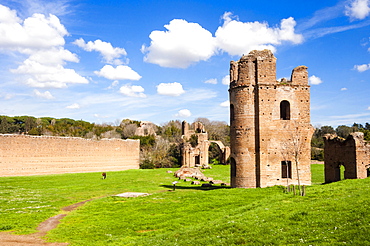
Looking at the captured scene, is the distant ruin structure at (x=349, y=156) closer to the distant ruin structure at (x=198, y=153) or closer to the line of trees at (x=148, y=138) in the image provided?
the distant ruin structure at (x=198, y=153)

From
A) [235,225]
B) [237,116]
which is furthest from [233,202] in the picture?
[237,116]

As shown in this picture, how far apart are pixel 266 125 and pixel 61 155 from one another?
28.3 m

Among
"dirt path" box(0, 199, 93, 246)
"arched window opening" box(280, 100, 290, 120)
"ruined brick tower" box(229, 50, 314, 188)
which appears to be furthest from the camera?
"arched window opening" box(280, 100, 290, 120)

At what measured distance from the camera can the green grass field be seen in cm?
876

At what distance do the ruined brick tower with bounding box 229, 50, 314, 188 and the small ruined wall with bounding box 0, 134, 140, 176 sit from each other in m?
25.3

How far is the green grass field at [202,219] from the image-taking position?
28.7ft

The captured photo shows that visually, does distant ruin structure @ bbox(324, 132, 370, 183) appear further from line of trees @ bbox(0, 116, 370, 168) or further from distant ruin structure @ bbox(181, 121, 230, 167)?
distant ruin structure @ bbox(181, 121, 230, 167)

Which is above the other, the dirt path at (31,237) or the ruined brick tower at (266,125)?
the ruined brick tower at (266,125)

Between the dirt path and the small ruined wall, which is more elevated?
the small ruined wall

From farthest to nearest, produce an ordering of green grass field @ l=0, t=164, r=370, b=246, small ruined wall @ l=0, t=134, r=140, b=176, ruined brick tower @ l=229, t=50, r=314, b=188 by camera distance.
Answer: small ruined wall @ l=0, t=134, r=140, b=176
ruined brick tower @ l=229, t=50, r=314, b=188
green grass field @ l=0, t=164, r=370, b=246

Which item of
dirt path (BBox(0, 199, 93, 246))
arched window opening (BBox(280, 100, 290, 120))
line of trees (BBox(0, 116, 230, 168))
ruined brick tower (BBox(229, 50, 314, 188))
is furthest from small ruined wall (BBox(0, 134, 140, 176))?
arched window opening (BBox(280, 100, 290, 120))

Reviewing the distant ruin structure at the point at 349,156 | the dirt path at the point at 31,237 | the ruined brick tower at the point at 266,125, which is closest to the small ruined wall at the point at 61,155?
the dirt path at the point at 31,237

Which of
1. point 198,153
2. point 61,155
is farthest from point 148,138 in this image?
point 61,155

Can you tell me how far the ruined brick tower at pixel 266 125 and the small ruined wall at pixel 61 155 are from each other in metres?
25.3
